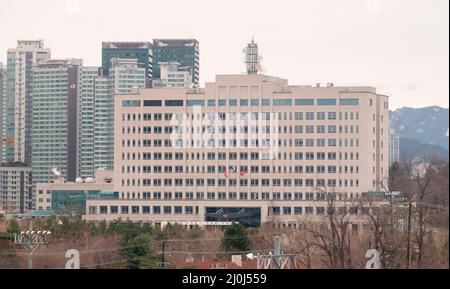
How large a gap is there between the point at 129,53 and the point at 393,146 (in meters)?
10.3

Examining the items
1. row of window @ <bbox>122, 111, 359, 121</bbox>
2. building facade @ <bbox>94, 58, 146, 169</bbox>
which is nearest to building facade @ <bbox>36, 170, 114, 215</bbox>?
row of window @ <bbox>122, 111, 359, 121</bbox>

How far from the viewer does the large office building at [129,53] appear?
86.4ft

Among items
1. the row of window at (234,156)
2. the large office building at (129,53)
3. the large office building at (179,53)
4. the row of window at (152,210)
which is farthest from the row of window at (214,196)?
the large office building at (129,53)

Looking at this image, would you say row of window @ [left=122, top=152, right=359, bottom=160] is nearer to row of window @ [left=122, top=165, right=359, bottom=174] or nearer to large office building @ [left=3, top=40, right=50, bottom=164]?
row of window @ [left=122, top=165, right=359, bottom=174]

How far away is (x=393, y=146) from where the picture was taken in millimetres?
18719

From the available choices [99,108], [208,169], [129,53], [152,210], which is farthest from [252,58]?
[129,53]

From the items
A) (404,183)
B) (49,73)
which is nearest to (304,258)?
(404,183)

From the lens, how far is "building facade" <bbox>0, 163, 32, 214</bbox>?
73.3 ft

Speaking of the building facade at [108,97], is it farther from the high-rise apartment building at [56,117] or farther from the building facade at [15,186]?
the building facade at [15,186]

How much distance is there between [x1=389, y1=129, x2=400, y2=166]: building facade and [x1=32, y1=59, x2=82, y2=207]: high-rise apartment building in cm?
828

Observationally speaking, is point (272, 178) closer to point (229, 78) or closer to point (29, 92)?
point (229, 78)

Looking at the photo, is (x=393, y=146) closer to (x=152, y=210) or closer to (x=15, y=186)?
(x=152, y=210)
